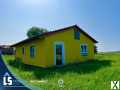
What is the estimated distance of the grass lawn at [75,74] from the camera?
6.88 ft

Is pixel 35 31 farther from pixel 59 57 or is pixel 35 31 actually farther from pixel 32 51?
pixel 59 57

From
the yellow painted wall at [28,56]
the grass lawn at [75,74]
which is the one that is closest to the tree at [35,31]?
the yellow painted wall at [28,56]

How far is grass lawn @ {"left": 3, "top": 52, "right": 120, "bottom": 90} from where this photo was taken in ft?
6.88

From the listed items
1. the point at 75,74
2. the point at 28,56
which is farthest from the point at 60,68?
the point at 28,56

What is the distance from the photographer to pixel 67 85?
7.25ft

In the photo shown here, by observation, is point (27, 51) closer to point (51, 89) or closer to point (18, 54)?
point (18, 54)

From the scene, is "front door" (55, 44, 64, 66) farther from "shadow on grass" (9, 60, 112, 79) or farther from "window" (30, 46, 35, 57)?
"window" (30, 46, 35, 57)

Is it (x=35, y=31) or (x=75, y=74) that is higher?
(x=35, y=31)

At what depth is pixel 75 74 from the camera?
8.30 ft

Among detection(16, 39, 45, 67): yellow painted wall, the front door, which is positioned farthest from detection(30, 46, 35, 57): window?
the front door

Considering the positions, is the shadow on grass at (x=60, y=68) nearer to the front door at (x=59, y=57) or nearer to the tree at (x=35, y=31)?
the front door at (x=59, y=57)

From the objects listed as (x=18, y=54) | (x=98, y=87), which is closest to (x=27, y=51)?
(x=18, y=54)

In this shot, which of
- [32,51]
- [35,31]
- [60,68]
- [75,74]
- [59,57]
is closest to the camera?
[35,31]

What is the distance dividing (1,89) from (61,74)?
610mm
